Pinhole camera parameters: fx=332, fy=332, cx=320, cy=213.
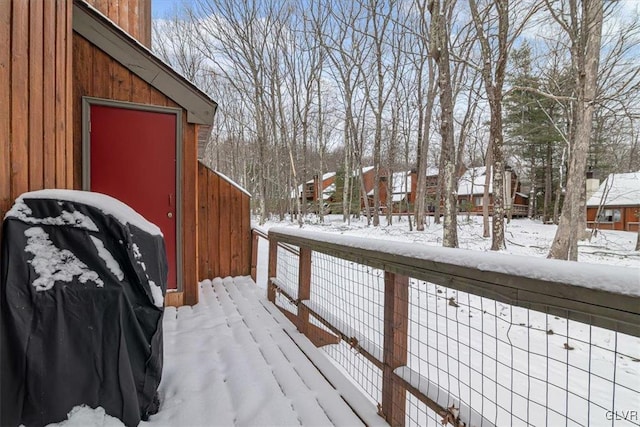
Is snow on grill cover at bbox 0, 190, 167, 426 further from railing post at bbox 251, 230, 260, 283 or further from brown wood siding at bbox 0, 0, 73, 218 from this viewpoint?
railing post at bbox 251, 230, 260, 283

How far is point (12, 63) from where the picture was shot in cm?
163

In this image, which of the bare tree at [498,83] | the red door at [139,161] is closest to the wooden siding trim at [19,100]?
the red door at [139,161]

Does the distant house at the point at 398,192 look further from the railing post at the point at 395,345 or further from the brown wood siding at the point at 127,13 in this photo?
the railing post at the point at 395,345

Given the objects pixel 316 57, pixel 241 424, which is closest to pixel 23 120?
pixel 241 424

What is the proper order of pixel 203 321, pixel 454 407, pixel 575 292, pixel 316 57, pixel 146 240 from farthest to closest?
pixel 316 57
pixel 203 321
pixel 146 240
pixel 454 407
pixel 575 292

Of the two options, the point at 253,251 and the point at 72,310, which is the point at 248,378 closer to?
the point at 72,310

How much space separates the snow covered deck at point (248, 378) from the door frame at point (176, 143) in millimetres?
725

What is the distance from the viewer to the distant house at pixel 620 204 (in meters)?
19.1

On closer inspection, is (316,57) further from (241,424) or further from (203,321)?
(241,424)

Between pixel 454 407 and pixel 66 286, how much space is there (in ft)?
5.91

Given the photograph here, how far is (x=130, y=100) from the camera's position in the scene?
142 inches

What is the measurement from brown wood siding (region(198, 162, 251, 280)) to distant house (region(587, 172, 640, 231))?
2117 cm

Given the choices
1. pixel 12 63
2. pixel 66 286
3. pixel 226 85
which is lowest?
pixel 66 286

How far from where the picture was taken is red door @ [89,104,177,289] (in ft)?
11.6
